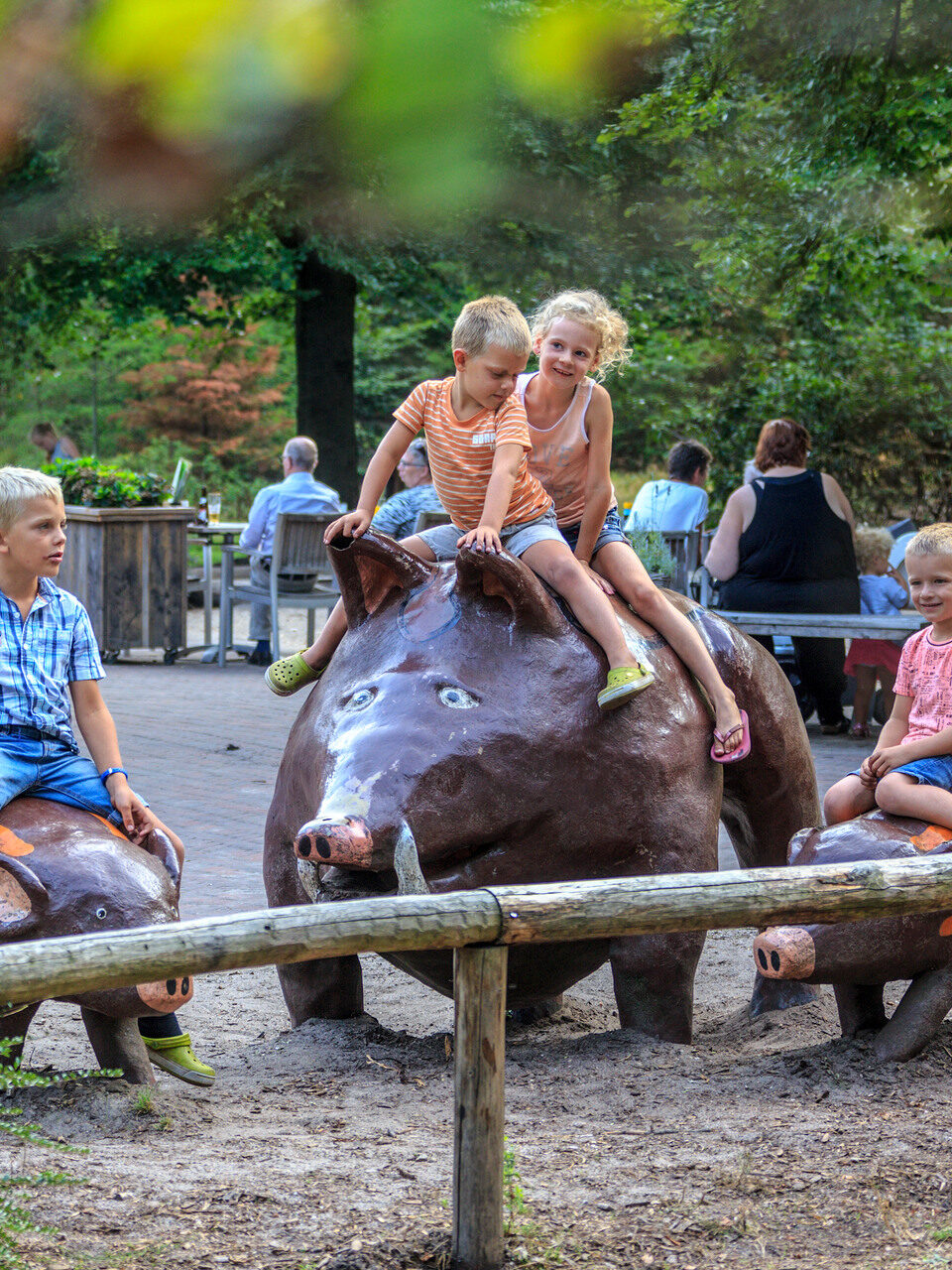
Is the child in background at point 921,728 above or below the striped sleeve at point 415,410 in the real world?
below

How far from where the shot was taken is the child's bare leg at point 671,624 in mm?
4160

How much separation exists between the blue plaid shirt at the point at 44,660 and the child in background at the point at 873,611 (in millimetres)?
6227

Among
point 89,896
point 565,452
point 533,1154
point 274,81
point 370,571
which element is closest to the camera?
point 533,1154

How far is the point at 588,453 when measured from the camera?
4.33 meters

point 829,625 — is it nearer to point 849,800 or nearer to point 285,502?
point 849,800

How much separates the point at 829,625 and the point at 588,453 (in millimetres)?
4584

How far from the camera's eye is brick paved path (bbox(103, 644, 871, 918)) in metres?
6.00

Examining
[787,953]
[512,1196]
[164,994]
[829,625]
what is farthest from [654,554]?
[512,1196]

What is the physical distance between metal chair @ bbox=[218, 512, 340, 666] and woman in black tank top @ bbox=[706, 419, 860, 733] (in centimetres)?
369

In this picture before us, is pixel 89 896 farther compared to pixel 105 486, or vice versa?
pixel 105 486

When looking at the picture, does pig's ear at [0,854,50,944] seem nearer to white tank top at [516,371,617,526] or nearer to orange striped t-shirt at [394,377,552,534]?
orange striped t-shirt at [394,377,552,534]

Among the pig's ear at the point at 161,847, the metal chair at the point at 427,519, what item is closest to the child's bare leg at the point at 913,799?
the pig's ear at the point at 161,847

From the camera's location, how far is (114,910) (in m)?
3.29

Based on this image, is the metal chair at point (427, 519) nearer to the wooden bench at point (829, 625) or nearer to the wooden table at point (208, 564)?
the wooden bench at point (829, 625)
